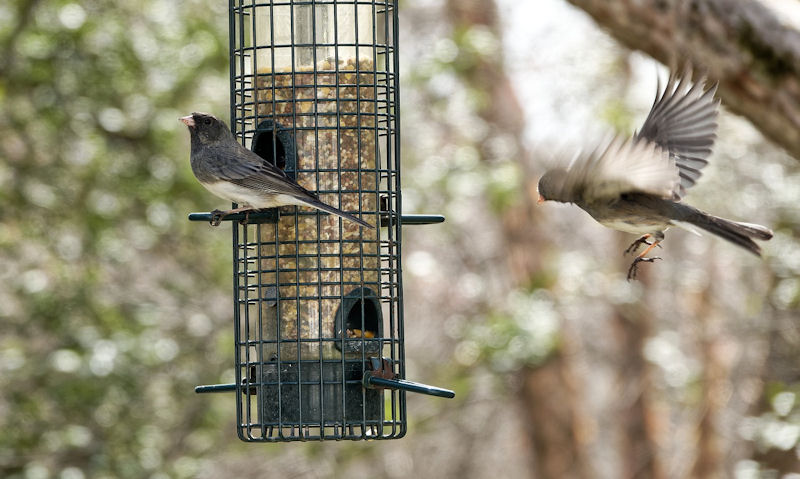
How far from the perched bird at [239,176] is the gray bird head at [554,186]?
0.94 meters

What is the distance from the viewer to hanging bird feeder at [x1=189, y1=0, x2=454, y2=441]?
6145 mm

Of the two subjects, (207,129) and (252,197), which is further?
(207,129)

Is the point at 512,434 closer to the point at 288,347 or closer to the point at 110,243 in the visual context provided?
the point at 110,243

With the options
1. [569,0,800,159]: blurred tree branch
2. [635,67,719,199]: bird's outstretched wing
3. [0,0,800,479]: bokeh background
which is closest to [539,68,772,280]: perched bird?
[635,67,719,199]: bird's outstretched wing

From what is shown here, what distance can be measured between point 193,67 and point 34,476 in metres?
4.34

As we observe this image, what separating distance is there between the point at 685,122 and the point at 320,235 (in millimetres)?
2063

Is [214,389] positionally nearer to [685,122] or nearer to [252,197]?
[252,197]

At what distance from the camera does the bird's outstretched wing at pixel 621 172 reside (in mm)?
5434

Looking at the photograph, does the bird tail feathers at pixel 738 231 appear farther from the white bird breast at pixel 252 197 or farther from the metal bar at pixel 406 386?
the white bird breast at pixel 252 197

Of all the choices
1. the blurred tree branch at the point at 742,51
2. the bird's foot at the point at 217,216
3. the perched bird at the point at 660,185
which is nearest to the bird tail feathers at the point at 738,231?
the perched bird at the point at 660,185

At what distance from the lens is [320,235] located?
20.7ft

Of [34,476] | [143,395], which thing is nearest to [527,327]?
[143,395]

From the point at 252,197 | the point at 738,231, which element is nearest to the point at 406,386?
the point at 252,197

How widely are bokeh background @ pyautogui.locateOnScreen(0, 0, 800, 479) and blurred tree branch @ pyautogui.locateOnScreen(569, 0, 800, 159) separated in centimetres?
261
